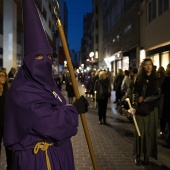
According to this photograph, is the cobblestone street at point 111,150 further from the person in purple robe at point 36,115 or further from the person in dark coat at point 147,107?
the person in purple robe at point 36,115

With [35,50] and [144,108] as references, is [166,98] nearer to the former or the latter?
[144,108]

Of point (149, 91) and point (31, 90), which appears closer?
point (31, 90)

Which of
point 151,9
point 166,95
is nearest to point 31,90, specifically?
point 166,95

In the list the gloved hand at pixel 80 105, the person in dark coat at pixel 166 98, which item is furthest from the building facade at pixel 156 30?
the gloved hand at pixel 80 105

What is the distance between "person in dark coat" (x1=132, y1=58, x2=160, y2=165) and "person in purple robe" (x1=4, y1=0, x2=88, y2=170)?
3.30m

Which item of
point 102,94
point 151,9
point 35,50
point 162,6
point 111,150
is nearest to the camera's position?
point 35,50

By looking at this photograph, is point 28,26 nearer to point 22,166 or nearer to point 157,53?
point 22,166

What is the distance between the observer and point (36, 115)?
2.44 m

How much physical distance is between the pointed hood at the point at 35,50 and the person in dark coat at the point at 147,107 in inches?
131

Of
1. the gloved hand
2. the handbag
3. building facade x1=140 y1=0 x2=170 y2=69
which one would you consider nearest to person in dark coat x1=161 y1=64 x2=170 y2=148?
the handbag

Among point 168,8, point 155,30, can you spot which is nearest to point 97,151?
point 168,8

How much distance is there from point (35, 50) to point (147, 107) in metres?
3.58

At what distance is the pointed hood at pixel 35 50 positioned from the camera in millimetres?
2551

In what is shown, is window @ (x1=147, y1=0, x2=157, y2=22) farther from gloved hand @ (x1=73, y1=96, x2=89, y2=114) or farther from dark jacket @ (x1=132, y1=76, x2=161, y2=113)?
gloved hand @ (x1=73, y1=96, x2=89, y2=114)
